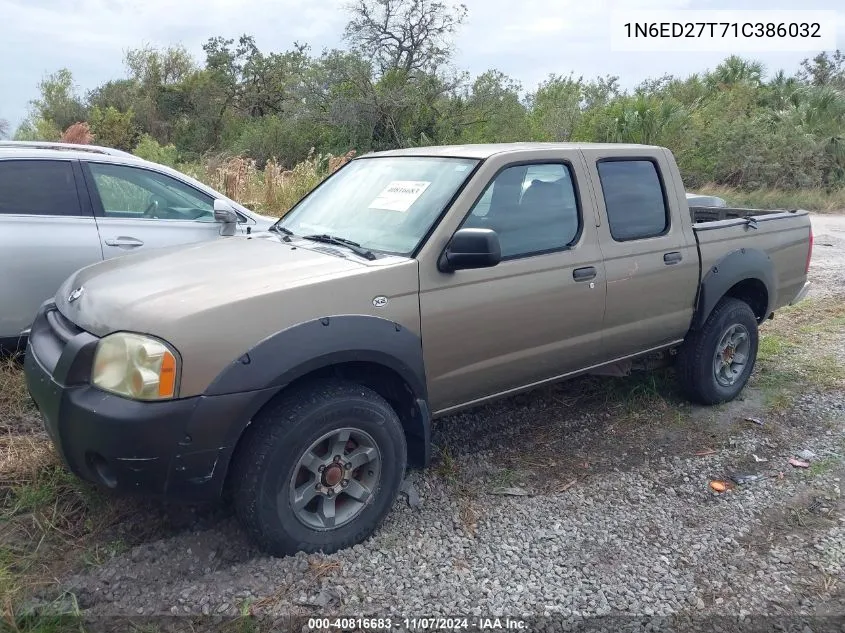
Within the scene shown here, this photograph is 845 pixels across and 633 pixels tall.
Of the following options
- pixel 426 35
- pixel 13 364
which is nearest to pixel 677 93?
pixel 426 35

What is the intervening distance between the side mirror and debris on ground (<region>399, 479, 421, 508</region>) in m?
1.24

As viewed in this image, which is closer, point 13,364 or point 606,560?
point 606,560

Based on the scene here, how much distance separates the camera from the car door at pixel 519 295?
340 centimetres

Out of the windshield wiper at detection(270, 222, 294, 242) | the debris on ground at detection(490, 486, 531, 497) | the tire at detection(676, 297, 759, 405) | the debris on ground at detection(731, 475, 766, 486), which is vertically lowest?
the debris on ground at detection(731, 475, 766, 486)

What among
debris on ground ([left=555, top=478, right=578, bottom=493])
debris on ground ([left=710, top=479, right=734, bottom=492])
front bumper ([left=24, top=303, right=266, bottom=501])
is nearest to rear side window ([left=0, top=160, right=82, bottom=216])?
front bumper ([left=24, top=303, right=266, bottom=501])

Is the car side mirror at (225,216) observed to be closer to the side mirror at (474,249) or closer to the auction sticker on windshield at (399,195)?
the auction sticker on windshield at (399,195)

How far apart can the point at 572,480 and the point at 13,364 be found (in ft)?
12.0

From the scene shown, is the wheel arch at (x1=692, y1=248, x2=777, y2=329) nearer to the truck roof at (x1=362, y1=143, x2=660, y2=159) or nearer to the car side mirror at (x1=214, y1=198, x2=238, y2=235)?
the truck roof at (x1=362, y1=143, x2=660, y2=159)

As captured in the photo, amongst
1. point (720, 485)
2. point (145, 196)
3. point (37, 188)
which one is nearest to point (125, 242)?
point (145, 196)

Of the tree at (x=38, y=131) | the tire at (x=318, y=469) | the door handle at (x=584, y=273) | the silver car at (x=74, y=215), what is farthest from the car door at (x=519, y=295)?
the tree at (x=38, y=131)

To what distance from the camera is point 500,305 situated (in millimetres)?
3553

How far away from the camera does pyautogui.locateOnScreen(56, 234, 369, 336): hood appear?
2789mm

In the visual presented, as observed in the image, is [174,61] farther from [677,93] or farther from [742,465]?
[742,465]

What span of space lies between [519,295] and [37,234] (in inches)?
132
